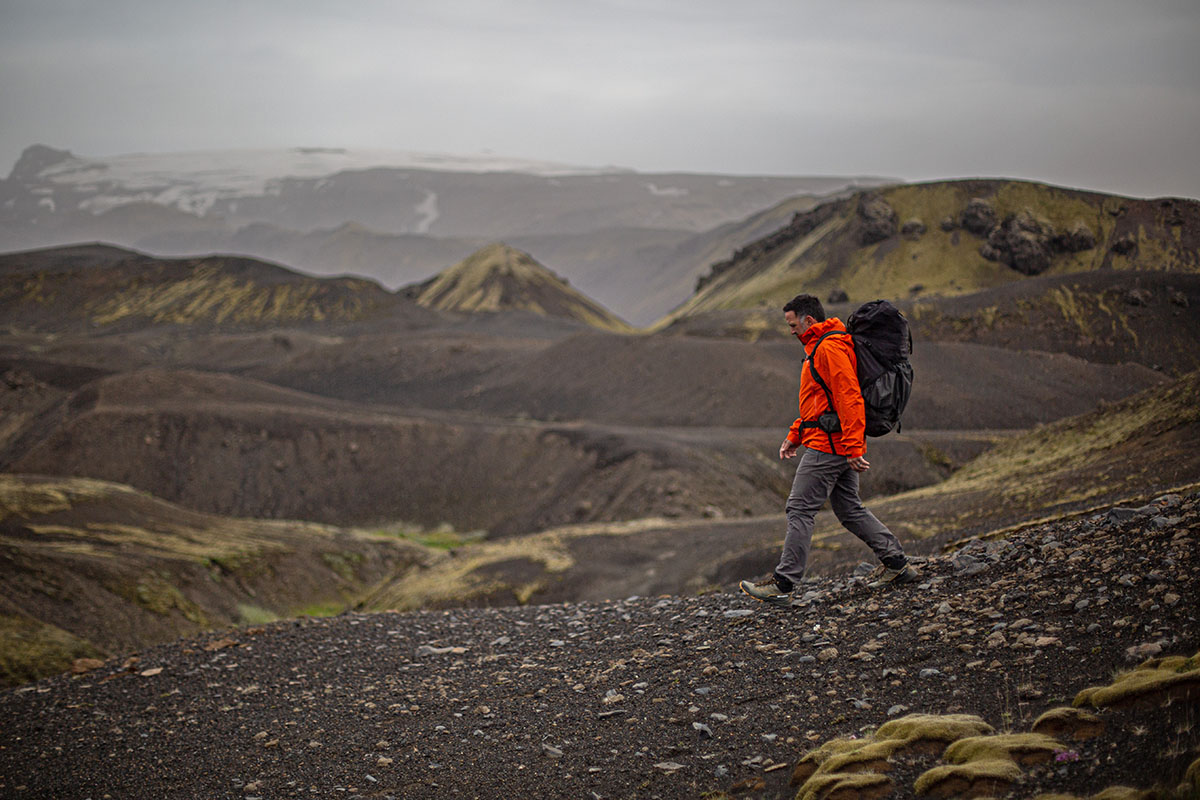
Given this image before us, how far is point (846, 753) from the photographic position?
5.00m

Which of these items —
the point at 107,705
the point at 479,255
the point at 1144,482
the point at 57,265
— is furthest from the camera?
the point at 479,255

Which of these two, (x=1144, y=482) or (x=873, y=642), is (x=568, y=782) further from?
(x=1144, y=482)

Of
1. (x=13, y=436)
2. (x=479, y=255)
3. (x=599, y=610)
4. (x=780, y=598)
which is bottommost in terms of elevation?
(x=13, y=436)

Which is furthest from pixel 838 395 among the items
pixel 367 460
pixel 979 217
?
pixel 979 217

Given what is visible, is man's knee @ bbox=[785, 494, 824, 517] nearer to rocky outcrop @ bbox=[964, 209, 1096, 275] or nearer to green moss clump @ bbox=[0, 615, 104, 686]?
green moss clump @ bbox=[0, 615, 104, 686]

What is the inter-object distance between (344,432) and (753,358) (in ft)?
93.9

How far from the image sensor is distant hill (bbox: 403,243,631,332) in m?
124

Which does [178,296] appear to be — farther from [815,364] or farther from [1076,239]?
[815,364]

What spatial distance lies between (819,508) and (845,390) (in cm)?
109

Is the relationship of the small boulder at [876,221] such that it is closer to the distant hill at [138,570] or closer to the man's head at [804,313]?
the distant hill at [138,570]

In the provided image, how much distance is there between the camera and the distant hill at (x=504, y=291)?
4877 inches

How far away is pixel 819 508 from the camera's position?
24.7 ft

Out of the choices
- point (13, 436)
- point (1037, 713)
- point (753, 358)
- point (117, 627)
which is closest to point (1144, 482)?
point (1037, 713)

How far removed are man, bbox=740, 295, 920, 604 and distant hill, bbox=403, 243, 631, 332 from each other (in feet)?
373
